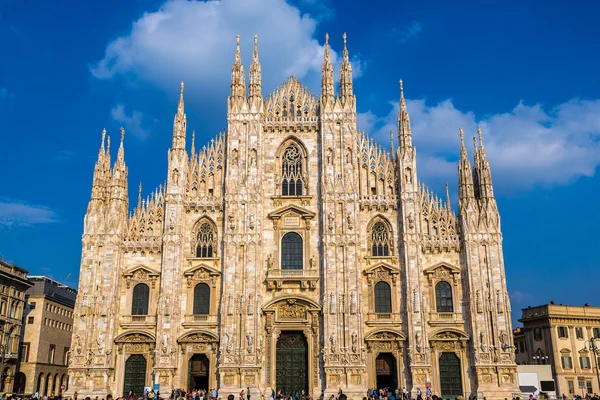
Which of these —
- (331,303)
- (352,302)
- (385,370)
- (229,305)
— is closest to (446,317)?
(385,370)

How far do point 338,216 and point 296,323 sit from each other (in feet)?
26.6

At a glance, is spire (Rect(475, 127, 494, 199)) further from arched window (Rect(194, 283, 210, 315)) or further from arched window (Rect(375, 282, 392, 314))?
arched window (Rect(194, 283, 210, 315))

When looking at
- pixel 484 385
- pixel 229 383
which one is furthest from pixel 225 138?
pixel 484 385

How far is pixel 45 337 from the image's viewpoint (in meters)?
62.0

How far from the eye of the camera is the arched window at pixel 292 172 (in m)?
45.2

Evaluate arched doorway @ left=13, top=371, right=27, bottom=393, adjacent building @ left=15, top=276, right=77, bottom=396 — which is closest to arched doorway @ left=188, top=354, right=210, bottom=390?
adjacent building @ left=15, top=276, right=77, bottom=396

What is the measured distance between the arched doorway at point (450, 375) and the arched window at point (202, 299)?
A: 1668 centimetres

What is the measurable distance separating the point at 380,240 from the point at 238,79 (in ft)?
54.0

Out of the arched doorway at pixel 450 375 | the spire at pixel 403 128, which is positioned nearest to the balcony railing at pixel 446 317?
the arched doorway at pixel 450 375

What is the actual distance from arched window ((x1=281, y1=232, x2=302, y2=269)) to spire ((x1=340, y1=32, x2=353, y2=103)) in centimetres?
1123

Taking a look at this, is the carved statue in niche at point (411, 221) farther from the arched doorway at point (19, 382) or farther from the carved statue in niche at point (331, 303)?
the arched doorway at point (19, 382)

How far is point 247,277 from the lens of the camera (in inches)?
1661

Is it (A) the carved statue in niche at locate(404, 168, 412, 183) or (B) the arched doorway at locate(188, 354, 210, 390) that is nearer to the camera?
(B) the arched doorway at locate(188, 354, 210, 390)

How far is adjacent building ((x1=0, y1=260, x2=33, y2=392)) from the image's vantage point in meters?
53.6
